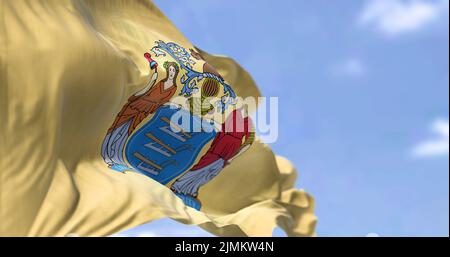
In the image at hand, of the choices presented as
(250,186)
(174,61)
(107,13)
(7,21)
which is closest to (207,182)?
(250,186)

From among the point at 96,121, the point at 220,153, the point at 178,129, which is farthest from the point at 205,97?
the point at 96,121

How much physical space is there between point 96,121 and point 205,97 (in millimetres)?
640

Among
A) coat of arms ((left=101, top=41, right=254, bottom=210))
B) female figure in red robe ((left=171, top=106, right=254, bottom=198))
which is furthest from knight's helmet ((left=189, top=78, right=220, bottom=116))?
female figure in red robe ((left=171, top=106, right=254, bottom=198))

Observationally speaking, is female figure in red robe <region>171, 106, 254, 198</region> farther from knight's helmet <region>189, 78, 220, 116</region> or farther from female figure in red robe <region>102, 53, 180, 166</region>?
female figure in red robe <region>102, 53, 180, 166</region>

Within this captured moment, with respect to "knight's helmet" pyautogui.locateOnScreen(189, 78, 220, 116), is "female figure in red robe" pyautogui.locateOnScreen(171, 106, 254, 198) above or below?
below

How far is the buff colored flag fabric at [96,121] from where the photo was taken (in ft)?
5.25

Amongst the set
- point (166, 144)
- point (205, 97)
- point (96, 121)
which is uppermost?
point (205, 97)

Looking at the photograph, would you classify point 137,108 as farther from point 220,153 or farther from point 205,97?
point 220,153

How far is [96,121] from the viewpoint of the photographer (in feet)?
6.02

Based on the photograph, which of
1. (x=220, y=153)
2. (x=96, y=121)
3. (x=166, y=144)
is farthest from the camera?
(x=220, y=153)

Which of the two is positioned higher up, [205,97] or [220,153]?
[205,97]

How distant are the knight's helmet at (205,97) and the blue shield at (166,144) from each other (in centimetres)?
4

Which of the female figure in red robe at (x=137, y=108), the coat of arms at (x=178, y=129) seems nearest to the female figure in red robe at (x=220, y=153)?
the coat of arms at (x=178, y=129)

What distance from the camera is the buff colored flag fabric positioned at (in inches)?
63.1
